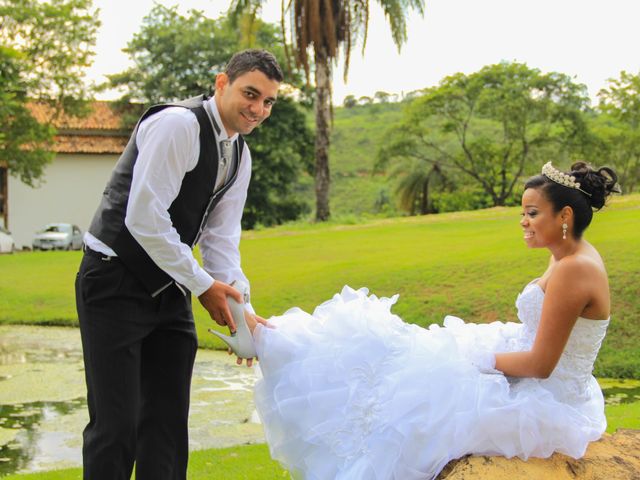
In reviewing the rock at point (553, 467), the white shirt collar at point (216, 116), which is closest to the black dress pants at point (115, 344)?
the white shirt collar at point (216, 116)

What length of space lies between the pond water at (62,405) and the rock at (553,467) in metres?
3.32

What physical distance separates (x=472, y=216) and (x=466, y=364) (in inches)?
666

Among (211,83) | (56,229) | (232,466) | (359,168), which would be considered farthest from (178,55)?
(232,466)

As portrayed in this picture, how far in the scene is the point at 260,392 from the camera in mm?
3584

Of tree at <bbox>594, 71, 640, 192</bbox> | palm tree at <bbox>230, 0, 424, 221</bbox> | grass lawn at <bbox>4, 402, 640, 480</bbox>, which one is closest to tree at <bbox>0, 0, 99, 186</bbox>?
palm tree at <bbox>230, 0, 424, 221</bbox>

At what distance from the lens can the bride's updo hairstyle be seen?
134 inches

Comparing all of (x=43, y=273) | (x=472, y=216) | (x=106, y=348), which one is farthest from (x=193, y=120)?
(x=472, y=216)

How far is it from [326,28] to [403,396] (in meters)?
20.8

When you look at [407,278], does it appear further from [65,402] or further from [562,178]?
[562,178]

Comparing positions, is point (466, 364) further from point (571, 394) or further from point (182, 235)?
point (182, 235)

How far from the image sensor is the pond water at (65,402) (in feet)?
19.7

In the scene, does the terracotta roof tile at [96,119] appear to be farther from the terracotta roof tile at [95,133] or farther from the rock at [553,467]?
the rock at [553,467]

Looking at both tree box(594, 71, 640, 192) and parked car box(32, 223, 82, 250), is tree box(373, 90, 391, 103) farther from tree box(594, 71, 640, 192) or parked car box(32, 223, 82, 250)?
parked car box(32, 223, 82, 250)

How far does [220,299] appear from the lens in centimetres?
348
